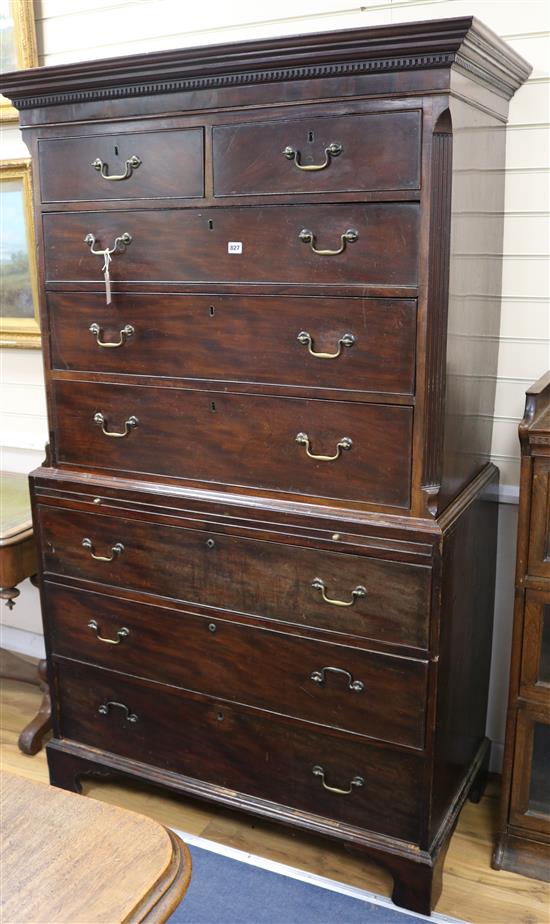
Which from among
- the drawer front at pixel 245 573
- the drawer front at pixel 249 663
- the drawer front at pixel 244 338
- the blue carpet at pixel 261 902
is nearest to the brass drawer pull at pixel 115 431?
the drawer front at pixel 244 338

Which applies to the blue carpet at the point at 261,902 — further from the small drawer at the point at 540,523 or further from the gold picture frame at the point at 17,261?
the gold picture frame at the point at 17,261

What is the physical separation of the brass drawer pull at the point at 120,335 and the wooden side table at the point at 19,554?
88 cm

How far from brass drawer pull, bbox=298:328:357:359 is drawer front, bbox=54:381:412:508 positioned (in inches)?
4.6

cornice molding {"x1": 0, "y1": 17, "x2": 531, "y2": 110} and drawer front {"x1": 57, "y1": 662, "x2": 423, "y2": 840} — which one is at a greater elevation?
cornice molding {"x1": 0, "y1": 17, "x2": 531, "y2": 110}

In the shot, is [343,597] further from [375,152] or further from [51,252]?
[51,252]

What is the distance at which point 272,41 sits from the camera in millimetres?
2016

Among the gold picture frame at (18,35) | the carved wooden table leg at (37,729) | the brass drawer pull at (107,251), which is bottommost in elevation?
the carved wooden table leg at (37,729)

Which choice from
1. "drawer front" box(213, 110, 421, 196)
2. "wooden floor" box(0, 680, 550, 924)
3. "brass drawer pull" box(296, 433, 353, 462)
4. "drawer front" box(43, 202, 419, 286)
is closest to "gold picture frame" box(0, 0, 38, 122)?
"drawer front" box(43, 202, 419, 286)

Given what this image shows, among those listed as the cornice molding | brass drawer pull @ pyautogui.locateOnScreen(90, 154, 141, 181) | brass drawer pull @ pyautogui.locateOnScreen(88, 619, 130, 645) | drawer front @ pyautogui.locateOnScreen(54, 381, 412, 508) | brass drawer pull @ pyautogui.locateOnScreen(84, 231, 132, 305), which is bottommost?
brass drawer pull @ pyautogui.locateOnScreen(88, 619, 130, 645)

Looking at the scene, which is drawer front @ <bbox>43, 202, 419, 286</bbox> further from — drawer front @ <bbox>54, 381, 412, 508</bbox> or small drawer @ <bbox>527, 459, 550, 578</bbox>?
small drawer @ <bbox>527, 459, 550, 578</bbox>

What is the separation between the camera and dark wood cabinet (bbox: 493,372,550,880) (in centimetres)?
229

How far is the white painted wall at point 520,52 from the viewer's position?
2.50 m

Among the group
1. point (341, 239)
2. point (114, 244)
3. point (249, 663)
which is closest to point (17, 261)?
point (114, 244)

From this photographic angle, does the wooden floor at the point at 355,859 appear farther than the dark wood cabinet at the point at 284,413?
Yes
